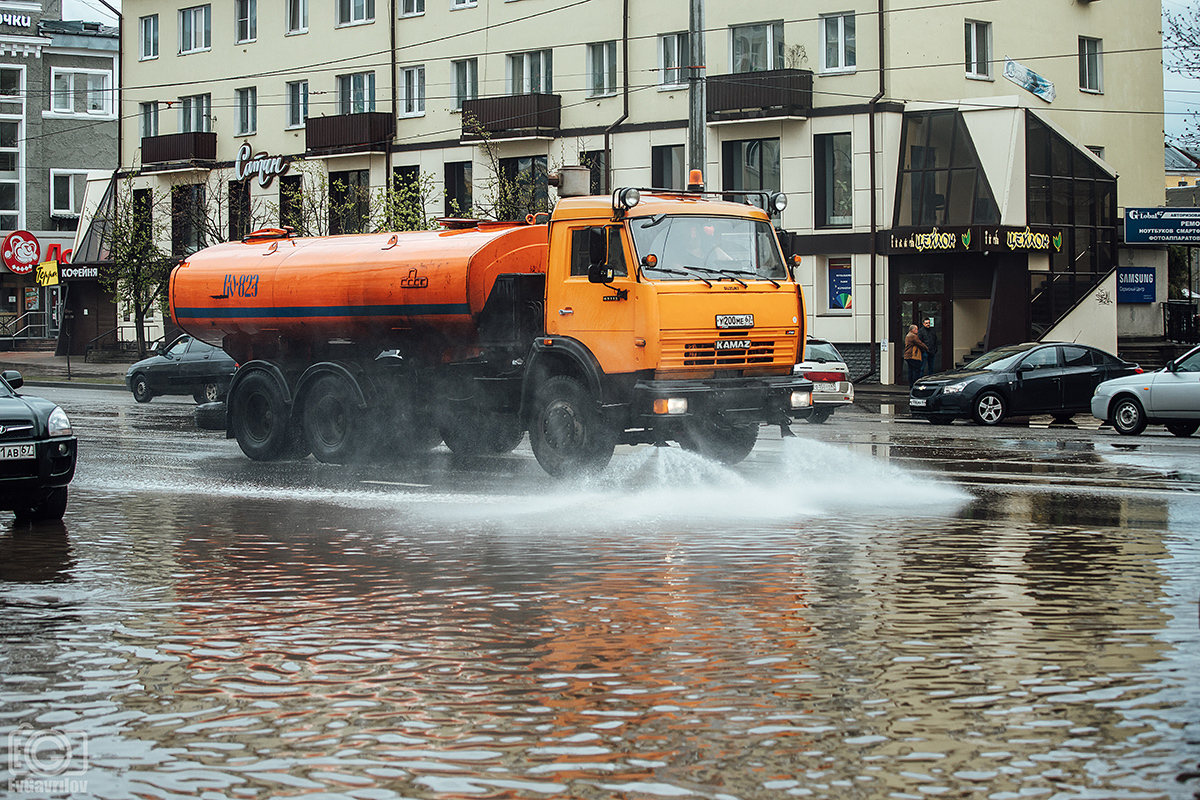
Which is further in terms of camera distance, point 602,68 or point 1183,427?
point 602,68

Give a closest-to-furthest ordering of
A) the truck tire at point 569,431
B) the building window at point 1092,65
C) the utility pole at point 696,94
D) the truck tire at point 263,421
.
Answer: the truck tire at point 569,431, the truck tire at point 263,421, the utility pole at point 696,94, the building window at point 1092,65

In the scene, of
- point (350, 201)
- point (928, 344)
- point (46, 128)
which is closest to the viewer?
point (928, 344)

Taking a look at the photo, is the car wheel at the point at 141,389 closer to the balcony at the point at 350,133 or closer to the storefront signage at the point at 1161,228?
the balcony at the point at 350,133

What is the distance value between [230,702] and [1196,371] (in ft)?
61.2

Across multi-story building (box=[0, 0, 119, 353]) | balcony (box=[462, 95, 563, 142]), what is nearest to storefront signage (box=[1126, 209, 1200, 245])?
balcony (box=[462, 95, 563, 142])

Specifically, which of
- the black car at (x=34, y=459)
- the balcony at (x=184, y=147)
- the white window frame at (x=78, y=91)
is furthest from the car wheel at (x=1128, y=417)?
the white window frame at (x=78, y=91)

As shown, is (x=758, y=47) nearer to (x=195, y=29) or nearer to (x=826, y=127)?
(x=826, y=127)

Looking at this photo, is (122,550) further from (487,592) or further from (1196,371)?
(1196,371)

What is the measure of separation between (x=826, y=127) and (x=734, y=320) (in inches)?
967

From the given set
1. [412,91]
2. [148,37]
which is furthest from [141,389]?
[148,37]

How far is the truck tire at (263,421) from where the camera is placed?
62.2ft

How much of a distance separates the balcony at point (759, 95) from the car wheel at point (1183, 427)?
60.1ft

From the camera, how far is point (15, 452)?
39.2 feet

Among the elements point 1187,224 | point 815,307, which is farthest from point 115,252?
point 1187,224
